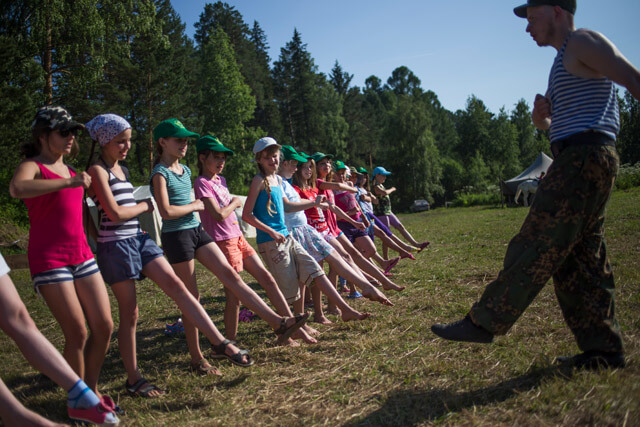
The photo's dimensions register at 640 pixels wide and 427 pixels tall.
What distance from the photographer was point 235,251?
4480 millimetres

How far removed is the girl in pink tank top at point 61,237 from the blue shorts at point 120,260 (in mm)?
161

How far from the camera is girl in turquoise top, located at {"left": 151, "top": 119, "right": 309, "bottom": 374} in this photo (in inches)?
150

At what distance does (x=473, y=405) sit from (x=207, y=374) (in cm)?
221

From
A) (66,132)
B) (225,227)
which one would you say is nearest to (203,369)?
(225,227)

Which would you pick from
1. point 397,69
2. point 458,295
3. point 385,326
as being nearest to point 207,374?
point 385,326

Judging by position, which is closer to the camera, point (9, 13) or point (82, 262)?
point (82, 262)

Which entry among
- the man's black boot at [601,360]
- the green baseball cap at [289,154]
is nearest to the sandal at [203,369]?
the green baseball cap at [289,154]

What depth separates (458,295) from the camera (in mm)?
6090

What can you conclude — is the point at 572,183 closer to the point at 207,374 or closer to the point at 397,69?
the point at 207,374

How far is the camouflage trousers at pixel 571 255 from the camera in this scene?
2.72 meters

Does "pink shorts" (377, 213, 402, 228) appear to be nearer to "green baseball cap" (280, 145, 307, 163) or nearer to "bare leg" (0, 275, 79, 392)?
"green baseball cap" (280, 145, 307, 163)

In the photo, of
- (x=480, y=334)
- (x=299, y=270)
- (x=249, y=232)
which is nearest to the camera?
(x=480, y=334)

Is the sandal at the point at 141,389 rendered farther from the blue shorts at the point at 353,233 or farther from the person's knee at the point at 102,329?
the blue shorts at the point at 353,233

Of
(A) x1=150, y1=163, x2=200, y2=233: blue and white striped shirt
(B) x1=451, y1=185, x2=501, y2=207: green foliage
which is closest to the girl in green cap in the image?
(A) x1=150, y1=163, x2=200, y2=233: blue and white striped shirt
